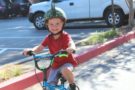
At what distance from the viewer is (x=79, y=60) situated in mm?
9375

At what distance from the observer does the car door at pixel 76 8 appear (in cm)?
1719

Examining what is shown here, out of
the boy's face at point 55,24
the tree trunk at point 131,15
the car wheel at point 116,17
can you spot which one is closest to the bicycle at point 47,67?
the boy's face at point 55,24

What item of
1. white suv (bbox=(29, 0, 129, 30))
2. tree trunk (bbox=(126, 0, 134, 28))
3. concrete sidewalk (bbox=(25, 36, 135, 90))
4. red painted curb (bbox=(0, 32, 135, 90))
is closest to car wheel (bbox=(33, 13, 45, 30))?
white suv (bbox=(29, 0, 129, 30))

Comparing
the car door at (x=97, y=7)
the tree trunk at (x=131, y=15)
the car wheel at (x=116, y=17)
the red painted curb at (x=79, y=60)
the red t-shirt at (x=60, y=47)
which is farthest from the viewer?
the car door at (x=97, y=7)

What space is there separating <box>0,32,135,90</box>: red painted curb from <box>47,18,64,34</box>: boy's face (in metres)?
2.14

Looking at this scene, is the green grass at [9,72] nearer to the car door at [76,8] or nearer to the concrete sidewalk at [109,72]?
the concrete sidewalk at [109,72]

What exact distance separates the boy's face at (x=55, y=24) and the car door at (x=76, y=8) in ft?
41.1

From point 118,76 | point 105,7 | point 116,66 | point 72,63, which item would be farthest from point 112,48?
point 72,63

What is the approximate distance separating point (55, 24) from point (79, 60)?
4855mm

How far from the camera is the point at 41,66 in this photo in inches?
172

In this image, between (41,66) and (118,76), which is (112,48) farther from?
(41,66)

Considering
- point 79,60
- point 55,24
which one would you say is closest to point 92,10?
point 79,60

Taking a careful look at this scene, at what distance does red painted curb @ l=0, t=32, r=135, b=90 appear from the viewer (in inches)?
263

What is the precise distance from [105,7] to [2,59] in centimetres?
717
